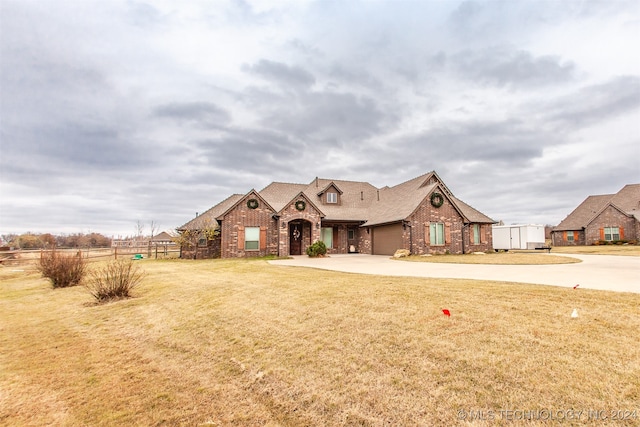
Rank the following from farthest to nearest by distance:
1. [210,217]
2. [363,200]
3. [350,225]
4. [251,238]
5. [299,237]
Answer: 1. [363,200]
2. [350,225]
3. [299,237]
4. [210,217]
5. [251,238]

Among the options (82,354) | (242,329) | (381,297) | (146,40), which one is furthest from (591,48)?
(82,354)

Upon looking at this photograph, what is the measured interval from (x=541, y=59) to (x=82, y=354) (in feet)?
80.7

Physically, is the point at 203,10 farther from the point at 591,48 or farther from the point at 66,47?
the point at 591,48

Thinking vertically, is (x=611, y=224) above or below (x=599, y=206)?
below

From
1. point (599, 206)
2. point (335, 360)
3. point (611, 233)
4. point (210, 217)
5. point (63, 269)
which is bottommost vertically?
point (335, 360)

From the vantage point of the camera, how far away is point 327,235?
2914cm

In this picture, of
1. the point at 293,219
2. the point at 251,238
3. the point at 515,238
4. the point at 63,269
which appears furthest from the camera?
the point at 515,238

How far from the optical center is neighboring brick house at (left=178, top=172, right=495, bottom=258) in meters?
24.3

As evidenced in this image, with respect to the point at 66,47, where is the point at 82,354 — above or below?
below

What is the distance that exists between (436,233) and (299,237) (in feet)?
40.2

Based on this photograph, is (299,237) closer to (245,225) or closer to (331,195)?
(245,225)

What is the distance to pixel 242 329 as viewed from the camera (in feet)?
19.8

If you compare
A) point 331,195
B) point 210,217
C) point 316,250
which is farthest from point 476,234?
point 210,217

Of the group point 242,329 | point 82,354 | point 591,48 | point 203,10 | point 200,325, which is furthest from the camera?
point 591,48
